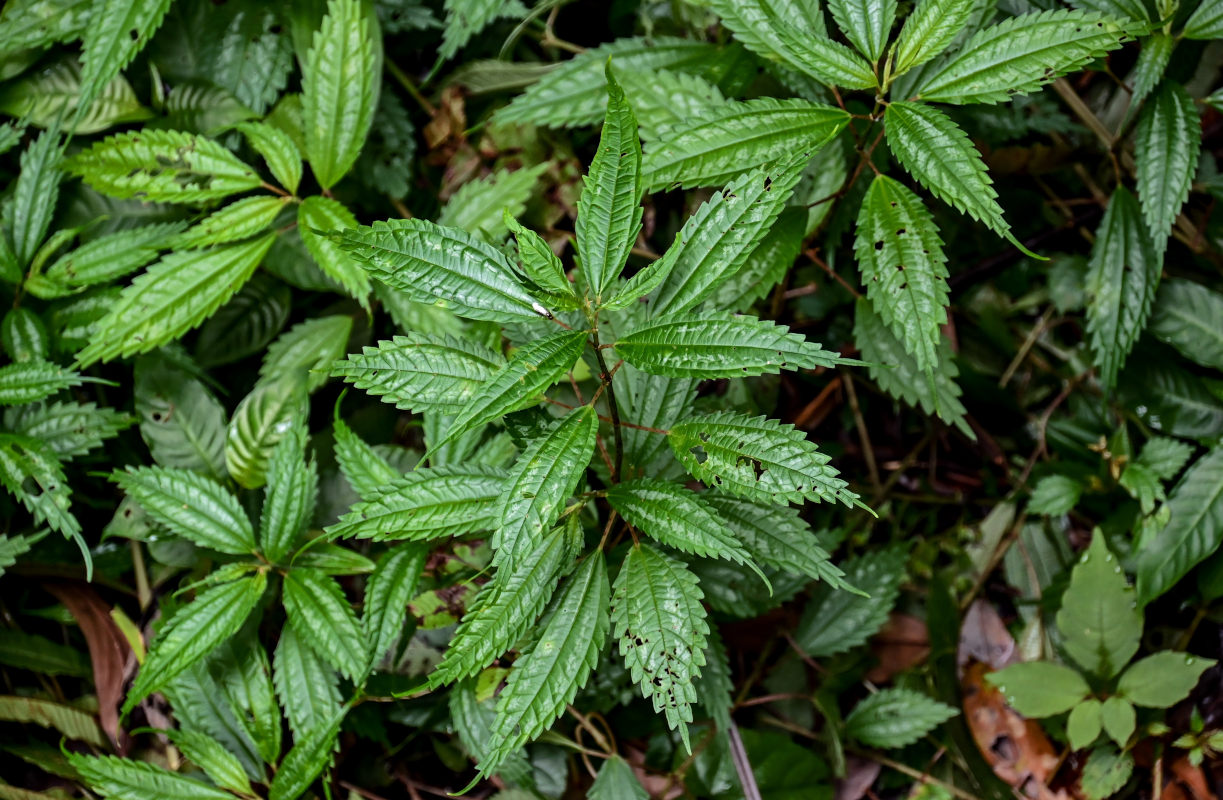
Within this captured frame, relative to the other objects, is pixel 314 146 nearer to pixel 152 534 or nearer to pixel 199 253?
pixel 199 253

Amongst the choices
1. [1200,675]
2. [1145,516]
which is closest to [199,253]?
[1145,516]

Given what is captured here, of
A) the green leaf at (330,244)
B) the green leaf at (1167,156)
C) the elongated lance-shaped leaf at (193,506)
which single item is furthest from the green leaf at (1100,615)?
the elongated lance-shaped leaf at (193,506)

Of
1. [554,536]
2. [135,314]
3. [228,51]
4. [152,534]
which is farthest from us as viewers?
[228,51]

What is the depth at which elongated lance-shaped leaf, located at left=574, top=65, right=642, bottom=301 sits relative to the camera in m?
1.16

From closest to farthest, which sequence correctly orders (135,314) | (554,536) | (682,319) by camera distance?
(682,319) < (554,536) < (135,314)

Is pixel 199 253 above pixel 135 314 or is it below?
above

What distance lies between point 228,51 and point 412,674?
156 centimetres

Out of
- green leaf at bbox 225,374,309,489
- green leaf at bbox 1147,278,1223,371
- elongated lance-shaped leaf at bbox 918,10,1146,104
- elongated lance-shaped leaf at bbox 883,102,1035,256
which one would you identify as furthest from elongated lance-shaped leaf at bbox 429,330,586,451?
green leaf at bbox 1147,278,1223,371

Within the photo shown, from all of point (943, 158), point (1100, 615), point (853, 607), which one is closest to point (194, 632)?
point (853, 607)

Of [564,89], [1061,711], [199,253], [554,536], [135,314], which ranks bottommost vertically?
[1061,711]

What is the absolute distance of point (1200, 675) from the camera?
1.93 meters

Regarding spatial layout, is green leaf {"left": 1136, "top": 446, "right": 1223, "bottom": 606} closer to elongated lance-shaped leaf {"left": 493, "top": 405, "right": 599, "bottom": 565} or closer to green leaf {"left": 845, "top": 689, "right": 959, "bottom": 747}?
green leaf {"left": 845, "top": 689, "right": 959, "bottom": 747}

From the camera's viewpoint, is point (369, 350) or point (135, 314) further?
point (135, 314)

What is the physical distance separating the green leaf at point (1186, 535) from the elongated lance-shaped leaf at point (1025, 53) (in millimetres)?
988
